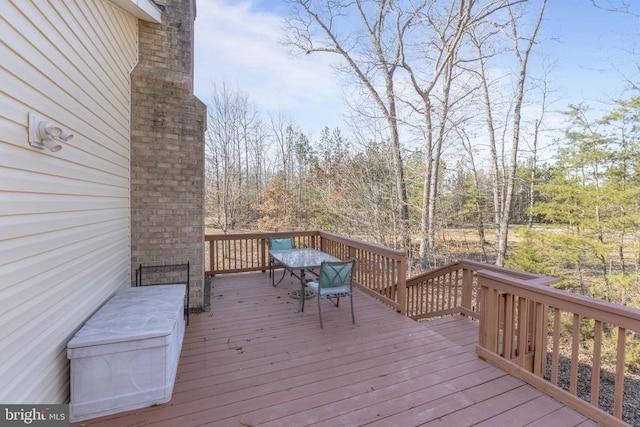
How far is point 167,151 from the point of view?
4.03m

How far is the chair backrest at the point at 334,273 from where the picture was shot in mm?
3723

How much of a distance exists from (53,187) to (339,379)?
2.68m

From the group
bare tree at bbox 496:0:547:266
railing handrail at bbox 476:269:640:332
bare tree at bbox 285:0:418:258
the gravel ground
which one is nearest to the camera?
railing handrail at bbox 476:269:640:332

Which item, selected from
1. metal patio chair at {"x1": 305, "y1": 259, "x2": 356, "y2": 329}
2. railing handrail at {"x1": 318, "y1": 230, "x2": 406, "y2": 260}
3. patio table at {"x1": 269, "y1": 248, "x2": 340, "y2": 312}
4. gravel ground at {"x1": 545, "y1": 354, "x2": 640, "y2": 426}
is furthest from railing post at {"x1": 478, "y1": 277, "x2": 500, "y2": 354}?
gravel ground at {"x1": 545, "y1": 354, "x2": 640, "y2": 426}

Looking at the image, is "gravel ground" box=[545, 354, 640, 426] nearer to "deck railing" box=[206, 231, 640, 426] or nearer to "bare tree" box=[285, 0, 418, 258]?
"deck railing" box=[206, 231, 640, 426]

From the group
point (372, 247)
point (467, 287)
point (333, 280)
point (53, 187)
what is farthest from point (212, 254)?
point (467, 287)

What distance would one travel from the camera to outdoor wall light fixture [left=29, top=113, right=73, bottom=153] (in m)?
1.67

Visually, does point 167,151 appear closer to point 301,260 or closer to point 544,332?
point 301,260

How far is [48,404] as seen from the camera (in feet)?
6.17

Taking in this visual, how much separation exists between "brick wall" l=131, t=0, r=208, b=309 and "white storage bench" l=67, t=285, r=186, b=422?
173cm

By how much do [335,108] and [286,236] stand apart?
7.42 m

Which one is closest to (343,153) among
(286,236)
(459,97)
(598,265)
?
(459,97)

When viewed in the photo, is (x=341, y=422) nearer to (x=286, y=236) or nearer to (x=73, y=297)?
(x=73, y=297)

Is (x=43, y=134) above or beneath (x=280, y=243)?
above
